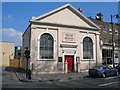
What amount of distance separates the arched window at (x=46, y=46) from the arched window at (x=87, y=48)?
16.8ft

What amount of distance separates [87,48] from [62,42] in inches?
170

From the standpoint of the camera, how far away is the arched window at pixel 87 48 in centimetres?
2261

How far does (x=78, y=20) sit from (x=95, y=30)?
3.24 metres

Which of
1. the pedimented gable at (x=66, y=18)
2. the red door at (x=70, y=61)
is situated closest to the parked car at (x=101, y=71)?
the red door at (x=70, y=61)

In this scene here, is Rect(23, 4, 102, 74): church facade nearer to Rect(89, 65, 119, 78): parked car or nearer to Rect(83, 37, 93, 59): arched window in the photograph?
Rect(83, 37, 93, 59): arched window

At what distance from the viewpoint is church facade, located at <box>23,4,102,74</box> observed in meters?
19.5

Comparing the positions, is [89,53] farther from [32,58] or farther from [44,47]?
[32,58]

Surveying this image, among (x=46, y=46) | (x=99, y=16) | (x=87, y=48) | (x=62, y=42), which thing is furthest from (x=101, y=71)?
(x=99, y=16)

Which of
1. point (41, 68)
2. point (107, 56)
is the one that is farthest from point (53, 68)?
point (107, 56)

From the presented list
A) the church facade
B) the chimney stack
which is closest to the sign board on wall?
the church facade

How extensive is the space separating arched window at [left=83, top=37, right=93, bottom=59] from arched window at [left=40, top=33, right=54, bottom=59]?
5.12 meters

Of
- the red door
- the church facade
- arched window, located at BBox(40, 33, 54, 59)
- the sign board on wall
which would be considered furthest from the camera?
the red door

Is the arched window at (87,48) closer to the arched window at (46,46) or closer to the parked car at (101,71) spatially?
the arched window at (46,46)

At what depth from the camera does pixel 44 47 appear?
20000 mm
